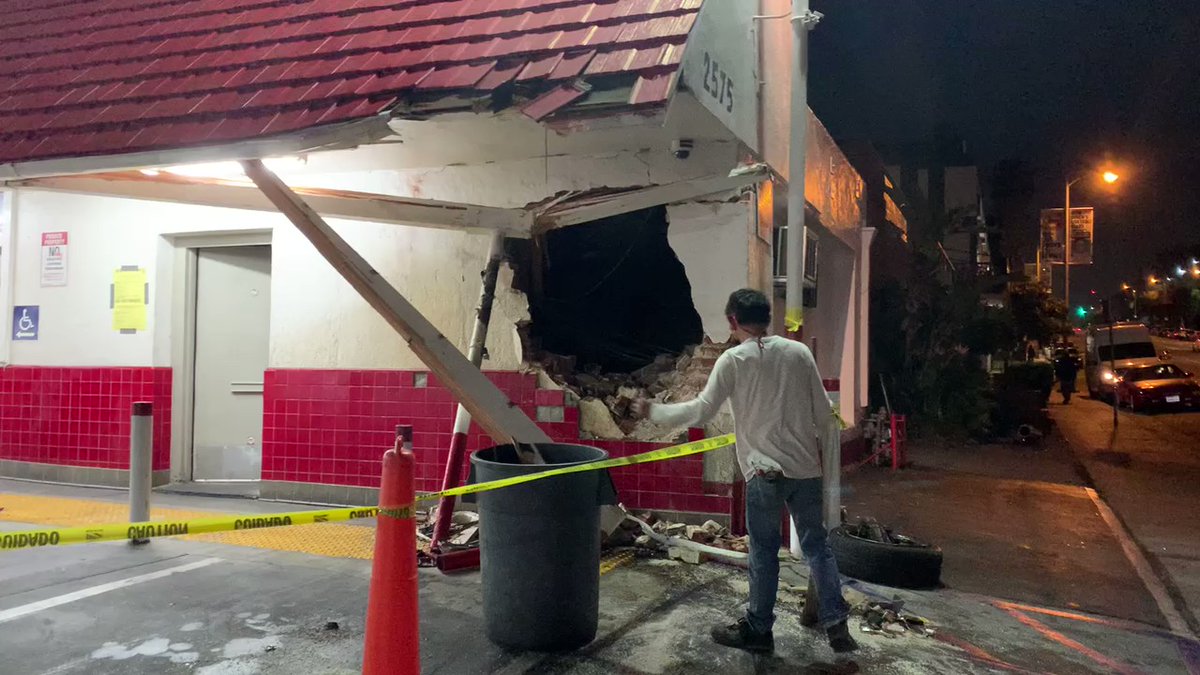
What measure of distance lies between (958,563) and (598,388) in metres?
3.32

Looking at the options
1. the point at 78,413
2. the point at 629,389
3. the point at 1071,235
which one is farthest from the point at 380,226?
the point at 1071,235

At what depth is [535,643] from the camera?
3889mm

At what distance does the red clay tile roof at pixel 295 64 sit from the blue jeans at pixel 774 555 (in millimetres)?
2338

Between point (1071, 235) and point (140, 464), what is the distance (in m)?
35.4

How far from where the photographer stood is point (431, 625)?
429 cm

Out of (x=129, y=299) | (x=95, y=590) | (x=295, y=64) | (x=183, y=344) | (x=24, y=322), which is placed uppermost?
(x=295, y=64)

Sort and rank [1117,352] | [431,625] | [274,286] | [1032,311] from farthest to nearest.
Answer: [1032,311] < [1117,352] < [274,286] < [431,625]

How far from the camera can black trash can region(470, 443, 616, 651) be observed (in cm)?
382

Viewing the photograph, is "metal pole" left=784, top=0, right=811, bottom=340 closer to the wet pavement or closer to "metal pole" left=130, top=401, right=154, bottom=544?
the wet pavement

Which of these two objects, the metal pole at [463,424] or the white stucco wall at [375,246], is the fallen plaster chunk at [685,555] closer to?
the metal pole at [463,424]

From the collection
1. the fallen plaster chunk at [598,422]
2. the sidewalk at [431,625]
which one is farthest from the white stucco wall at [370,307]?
the sidewalk at [431,625]

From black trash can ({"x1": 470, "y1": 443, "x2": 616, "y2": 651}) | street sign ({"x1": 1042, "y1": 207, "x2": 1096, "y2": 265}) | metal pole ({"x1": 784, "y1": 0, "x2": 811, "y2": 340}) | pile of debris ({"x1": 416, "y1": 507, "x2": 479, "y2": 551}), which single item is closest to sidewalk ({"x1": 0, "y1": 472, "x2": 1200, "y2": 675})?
black trash can ({"x1": 470, "y1": 443, "x2": 616, "y2": 651})

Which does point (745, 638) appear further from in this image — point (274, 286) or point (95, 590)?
point (274, 286)

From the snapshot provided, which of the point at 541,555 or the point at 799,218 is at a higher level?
the point at 799,218
